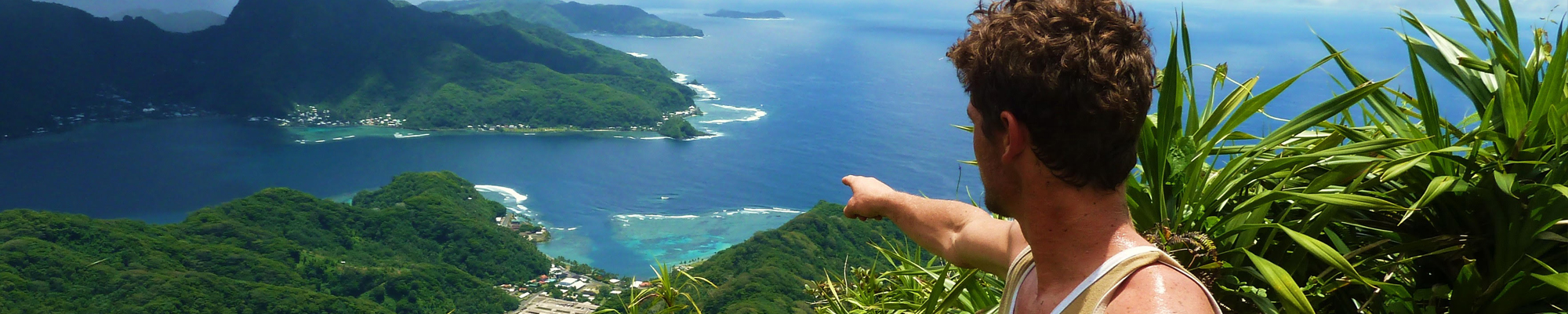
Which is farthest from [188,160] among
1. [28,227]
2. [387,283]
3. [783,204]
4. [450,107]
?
[783,204]

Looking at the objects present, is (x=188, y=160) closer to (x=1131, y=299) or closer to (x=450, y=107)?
(x=450, y=107)

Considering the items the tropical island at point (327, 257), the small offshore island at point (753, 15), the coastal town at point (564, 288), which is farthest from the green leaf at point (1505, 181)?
the small offshore island at point (753, 15)

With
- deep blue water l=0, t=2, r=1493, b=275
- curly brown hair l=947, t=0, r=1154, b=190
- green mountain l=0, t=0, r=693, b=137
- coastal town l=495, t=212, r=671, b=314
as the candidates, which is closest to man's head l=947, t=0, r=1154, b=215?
curly brown hair l=947, t=0, r=1154, b=190

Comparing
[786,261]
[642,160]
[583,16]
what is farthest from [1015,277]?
[583,16]

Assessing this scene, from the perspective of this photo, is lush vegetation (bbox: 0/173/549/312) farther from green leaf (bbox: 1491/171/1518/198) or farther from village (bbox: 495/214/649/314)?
green leaf (bbox: 1491/171/1518/198)

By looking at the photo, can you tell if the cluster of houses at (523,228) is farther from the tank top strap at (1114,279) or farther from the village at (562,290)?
the tank top strap at (1114,279)
